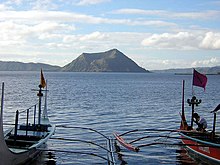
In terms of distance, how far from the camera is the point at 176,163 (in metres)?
23.3

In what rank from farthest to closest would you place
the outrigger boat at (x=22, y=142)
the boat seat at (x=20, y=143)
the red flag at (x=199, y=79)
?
1. the red flag at (x=199, y=79)
2. the boat seat at (x=20, y=143)
3. the outrigger boat at (x=22, y=142)

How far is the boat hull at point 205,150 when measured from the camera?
2068 cm

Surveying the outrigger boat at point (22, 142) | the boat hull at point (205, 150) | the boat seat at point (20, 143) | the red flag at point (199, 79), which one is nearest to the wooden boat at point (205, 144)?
the boat hull at point (205, 150)

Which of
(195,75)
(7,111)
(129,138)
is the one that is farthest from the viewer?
(7,111)

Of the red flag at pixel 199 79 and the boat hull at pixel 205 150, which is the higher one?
the red flag at pixel 199 79

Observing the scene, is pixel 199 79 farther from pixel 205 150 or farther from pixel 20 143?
pixel 20 143

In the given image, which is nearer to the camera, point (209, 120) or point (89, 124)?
point (89, 124)

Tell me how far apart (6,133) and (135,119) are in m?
21.6

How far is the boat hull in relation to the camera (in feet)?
67.8

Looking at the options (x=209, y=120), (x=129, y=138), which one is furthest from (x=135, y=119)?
(x=129, y=138)

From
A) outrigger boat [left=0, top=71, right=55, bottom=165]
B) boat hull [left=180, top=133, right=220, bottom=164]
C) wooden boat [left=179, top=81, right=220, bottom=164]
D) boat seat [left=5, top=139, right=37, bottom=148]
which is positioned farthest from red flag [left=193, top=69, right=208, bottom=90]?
boat seat [left=5, top=139, right=37, bottom=148]

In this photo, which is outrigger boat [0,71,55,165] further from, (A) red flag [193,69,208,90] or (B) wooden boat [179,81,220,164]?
(A) red flag [193,69,208,90]

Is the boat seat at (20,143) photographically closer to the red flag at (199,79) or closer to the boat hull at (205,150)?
the boat hull at (205,150)

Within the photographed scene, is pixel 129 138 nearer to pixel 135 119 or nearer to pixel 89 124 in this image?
pixel 89 124
